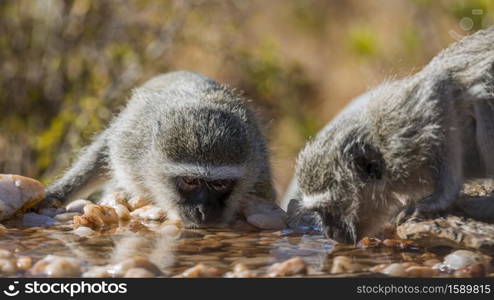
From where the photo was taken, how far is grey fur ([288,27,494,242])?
4672mm

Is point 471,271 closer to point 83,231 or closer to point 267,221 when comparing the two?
point 267,221

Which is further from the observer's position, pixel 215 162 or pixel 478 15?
pixel 478 15

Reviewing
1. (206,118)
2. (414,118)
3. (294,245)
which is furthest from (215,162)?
(414,118)

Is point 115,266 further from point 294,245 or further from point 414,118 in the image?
point 414,118

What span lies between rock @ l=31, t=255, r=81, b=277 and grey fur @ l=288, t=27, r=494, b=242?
64.5 inches

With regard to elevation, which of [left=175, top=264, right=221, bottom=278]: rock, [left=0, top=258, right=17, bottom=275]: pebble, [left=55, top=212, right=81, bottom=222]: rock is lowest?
[left=175, top=264, right=221, bottom=278]: rock

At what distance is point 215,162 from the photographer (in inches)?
207

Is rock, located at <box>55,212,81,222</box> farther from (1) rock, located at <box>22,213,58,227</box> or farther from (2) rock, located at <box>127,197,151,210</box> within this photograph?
(2) rock, located at <box>127,197,151,210</box>

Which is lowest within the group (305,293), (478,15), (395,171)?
(305,293)

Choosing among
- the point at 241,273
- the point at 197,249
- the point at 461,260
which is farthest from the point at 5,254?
the point at 461,260

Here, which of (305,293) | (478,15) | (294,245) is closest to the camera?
(305,293)

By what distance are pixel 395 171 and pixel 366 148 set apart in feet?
0.74

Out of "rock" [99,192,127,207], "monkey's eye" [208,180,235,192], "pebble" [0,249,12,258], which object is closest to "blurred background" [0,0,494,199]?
"rock" [99,192,127,207]

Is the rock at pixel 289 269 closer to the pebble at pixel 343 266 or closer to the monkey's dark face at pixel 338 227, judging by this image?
the pebble at pixel 343 266
